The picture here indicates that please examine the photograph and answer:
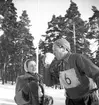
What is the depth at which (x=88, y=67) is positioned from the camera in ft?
3.74

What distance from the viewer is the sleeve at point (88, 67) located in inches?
43.7

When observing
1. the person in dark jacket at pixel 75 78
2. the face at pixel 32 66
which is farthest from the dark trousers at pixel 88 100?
the face at pixel 32 66

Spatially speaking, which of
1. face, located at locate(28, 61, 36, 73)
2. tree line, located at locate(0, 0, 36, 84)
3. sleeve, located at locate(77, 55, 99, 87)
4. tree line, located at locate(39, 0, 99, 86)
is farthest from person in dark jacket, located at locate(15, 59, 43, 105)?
tree line, located at locate(0, 0, 36, 84)

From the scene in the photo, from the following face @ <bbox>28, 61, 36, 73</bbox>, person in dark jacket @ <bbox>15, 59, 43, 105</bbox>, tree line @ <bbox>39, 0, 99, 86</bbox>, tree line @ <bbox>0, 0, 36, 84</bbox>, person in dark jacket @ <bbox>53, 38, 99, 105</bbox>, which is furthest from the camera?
tree line @ <bbox>0, 0, 36, 84</bbox>

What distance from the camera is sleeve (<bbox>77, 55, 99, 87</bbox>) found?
3.64ft

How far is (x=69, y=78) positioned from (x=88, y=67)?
7.2 inches

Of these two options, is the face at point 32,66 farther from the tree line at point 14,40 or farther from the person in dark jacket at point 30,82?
the tree line at point 14,40

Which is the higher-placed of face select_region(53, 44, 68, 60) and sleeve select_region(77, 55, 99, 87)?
face select_region(53, 44, 68, 60)

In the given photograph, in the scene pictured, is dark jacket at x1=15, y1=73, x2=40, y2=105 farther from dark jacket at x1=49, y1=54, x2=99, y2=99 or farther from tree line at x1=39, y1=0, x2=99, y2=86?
tree line at x1=39, y1=0, x2=99, y2=86

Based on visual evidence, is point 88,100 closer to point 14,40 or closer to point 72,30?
point 72,30

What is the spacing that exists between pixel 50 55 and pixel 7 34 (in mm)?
16919

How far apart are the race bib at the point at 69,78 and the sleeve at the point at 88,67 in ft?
0.23

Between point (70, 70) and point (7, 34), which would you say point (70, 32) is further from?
point (70, 70)

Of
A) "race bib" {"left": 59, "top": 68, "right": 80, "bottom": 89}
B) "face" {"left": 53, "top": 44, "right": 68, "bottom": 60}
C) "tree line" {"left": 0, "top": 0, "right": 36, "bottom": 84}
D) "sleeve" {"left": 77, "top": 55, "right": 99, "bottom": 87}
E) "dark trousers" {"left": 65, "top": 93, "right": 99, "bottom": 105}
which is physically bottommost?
"dark trousers" {"left": 65, "top": 93, "right": 99, "bottom": 105}
